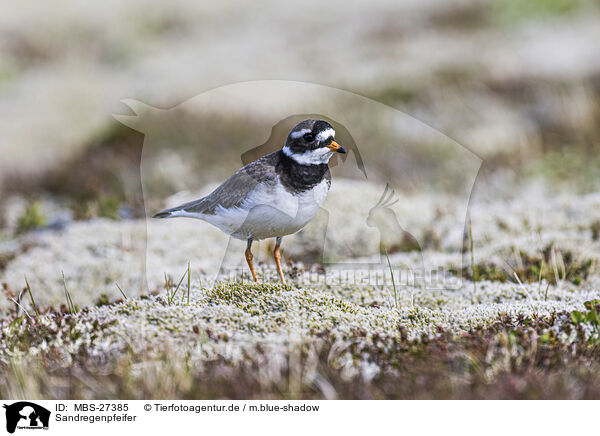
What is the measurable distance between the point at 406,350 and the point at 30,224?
6.65m

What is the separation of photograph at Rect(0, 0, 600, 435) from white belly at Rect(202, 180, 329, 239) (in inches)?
0.6

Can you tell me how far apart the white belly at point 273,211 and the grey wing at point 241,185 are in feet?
0.16

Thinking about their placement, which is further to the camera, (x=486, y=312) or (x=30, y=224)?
(x=30, y=224)

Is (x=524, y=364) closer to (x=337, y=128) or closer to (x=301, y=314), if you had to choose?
(x=301, y=314)

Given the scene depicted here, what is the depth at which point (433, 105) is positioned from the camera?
12.2 metres

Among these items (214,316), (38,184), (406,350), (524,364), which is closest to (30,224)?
(38,184)

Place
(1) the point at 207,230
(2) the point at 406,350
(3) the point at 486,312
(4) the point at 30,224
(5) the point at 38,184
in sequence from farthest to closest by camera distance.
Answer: (5) the point at 38,184 < (4) the point at 30,224 < (1) the point at 207,230 < (3) the point at 486,312 < (2) the point at 406,350

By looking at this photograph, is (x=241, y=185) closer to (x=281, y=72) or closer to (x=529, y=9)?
(x=281, y=72)

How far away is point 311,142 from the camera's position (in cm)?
443

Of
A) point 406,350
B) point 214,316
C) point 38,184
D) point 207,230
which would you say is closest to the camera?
point 406,350

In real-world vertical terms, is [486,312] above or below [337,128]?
below
